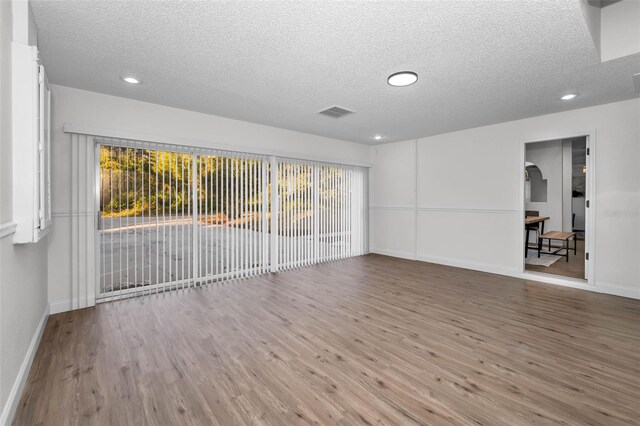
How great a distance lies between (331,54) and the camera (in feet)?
8.41

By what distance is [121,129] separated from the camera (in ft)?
11.9

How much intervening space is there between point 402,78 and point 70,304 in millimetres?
4464

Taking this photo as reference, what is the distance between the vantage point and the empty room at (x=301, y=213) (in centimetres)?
182

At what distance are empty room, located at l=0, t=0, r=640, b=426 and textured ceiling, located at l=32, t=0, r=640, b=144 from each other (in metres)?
0.02

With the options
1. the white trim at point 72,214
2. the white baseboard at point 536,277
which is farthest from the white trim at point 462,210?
the white trim at point 72,214

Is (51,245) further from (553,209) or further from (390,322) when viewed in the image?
(553,209)

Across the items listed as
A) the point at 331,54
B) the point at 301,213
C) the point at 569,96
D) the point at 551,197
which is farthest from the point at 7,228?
the point at 551,197

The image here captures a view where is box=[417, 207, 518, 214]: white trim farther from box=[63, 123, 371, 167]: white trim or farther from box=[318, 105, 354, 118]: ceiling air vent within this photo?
box=[318, 105, 354, 118]: ceiling air vent

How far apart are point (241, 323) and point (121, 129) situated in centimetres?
284

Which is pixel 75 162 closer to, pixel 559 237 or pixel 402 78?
pixel 402 78

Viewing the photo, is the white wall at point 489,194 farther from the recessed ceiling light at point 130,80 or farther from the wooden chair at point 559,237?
the recessed ceiling light at point 130,80

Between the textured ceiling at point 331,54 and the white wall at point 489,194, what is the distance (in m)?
0.49

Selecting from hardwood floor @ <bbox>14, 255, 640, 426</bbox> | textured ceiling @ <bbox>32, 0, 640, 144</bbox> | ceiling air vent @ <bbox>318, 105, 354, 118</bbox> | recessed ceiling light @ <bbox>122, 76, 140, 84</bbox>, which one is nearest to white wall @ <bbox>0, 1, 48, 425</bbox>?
hardwood floor @ <bbox>14, 255, 640, 426</bbox>

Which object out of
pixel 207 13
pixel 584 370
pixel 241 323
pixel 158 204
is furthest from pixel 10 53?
pixel 584 370
